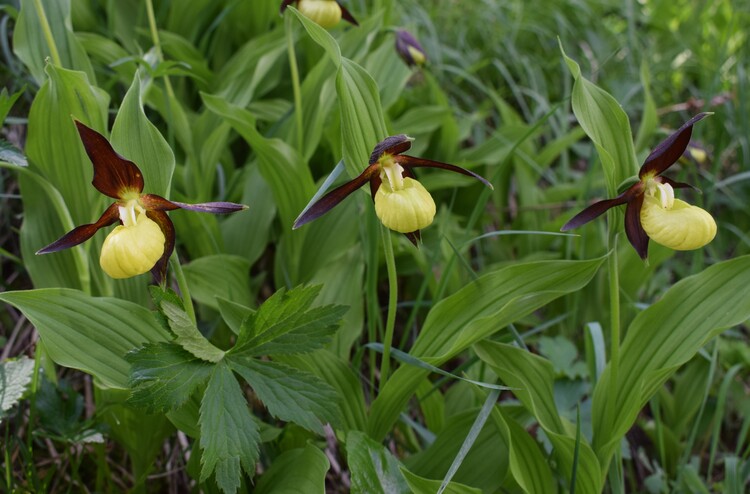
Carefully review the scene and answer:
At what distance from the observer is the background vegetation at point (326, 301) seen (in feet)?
3.96

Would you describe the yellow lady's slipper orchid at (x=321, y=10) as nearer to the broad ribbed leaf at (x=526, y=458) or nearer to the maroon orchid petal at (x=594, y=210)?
the maroon orchid petal at (x=594, y=210)

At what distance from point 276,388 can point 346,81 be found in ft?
1.80

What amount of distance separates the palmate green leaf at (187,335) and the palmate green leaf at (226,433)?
0.03 meters

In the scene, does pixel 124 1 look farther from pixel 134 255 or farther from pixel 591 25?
pixel 591 25

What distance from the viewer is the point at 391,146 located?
110cm

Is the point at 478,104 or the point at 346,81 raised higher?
the point at 346,81

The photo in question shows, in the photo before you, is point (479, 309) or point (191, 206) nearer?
point (191, 206)

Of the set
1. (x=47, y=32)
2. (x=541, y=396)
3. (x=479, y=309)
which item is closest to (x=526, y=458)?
(x=541, y=396)

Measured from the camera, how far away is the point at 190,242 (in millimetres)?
1820

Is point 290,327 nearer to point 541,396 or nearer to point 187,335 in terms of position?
point 187,335

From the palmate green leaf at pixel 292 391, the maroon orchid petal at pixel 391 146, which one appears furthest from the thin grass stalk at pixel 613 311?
the palmate green leaf at pixel 292 391

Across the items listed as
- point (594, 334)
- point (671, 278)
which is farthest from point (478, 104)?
point (594, 334)

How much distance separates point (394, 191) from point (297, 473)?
0.55 m

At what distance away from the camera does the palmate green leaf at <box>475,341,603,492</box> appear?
4.11 ft
